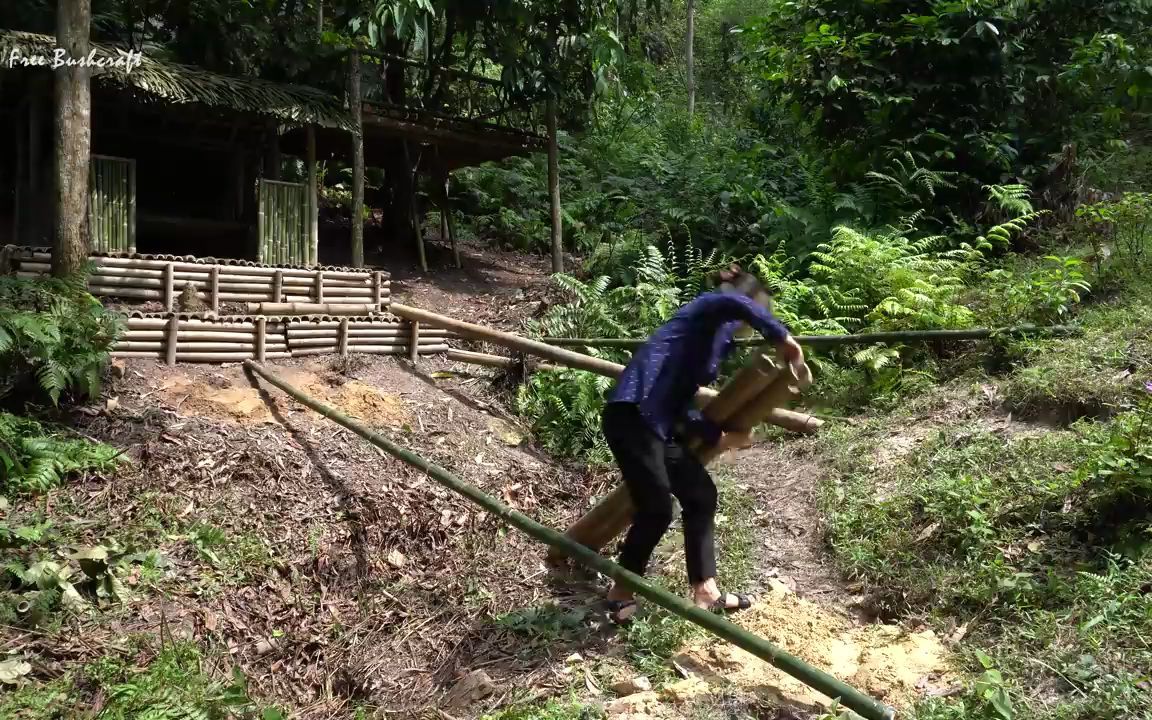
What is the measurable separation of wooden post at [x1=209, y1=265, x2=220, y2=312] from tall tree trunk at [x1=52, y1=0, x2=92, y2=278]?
139 cm

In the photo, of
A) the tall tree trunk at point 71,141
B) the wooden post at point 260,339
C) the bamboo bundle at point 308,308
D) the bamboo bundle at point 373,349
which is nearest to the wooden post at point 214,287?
the bamboo bundle at point 308,308

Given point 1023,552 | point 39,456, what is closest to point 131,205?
point 39,456

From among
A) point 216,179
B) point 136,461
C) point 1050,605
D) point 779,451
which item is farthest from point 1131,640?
point 216,179

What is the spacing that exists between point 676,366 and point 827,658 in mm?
1632

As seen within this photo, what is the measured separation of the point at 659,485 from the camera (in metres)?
4.13

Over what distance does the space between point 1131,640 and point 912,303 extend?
4.41 metres

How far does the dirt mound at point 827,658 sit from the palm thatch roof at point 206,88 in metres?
8.73

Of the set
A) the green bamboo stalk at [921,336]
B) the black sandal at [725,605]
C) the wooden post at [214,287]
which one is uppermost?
the wooden post at [214,287]

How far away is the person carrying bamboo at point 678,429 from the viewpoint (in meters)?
4.08

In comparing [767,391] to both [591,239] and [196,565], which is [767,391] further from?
[591,239]

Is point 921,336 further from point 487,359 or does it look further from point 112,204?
point 112,204

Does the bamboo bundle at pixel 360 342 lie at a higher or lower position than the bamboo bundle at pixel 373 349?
higher

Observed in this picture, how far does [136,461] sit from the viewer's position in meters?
5.70

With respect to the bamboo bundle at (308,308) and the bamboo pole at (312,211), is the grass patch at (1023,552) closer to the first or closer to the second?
the bamboo bundle at (308,308)
